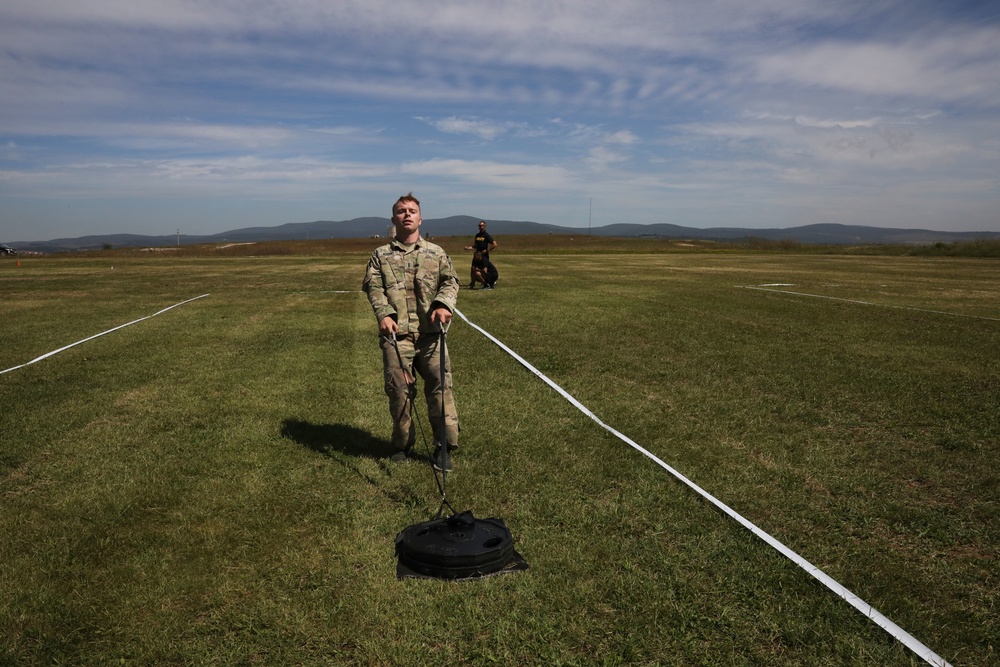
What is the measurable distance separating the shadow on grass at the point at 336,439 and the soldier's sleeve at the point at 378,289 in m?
1.39

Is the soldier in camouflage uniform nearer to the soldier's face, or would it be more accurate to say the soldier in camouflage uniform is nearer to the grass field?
the soldier's face

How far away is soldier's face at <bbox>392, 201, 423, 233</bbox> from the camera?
5133 millimetres

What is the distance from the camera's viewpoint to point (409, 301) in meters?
5.32

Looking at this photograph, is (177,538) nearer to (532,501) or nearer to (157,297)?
(532,501)

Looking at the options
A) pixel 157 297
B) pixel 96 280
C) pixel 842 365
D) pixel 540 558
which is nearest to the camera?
pixel 540 558

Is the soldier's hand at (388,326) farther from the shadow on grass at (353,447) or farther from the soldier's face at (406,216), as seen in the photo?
the shadow on grass at (353,447)

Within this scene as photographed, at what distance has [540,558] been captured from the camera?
3939mm

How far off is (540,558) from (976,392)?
7400 mm

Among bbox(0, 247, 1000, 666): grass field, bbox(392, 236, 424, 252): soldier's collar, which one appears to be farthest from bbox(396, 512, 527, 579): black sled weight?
bbox(392, 236, 424, 252): soldier's collar

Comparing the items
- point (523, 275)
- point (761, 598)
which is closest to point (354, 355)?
point (761, 598)

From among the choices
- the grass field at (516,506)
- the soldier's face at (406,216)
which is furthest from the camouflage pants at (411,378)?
the soldier's face at (406,216)

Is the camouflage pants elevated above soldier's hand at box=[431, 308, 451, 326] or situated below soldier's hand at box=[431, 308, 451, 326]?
below

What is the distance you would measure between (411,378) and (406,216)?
4.52ft

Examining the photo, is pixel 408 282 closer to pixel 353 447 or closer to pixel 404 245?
pixel 404 245
